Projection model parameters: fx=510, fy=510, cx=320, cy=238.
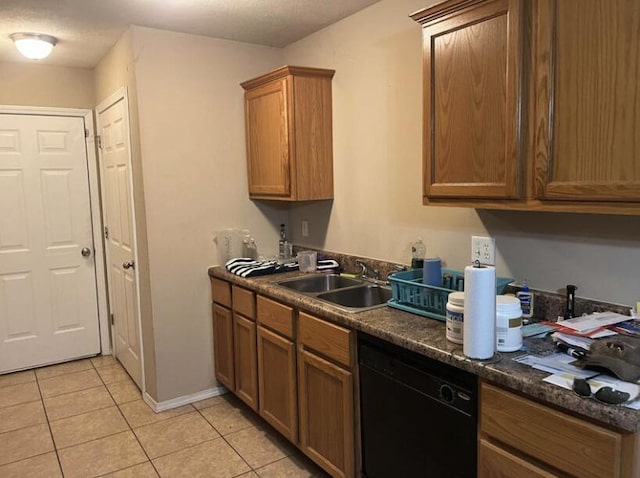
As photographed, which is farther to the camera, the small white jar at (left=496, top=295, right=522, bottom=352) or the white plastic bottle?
the white plastic bottle

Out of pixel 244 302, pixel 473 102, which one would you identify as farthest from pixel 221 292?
pixel 473 102

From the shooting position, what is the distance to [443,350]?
1689mm

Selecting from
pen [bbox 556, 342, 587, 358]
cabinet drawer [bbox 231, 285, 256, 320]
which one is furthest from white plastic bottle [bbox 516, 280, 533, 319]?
cabinet drawer [bbox 231, 285, 256, 320]

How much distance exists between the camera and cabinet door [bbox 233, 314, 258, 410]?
9.64ft

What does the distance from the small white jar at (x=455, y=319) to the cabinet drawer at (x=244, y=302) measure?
138 cm

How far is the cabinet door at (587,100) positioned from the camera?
1419 millimetres

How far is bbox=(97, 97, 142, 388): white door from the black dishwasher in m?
Answer: 1.94

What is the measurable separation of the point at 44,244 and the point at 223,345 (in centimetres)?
187

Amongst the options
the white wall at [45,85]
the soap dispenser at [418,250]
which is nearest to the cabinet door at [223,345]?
the soap dispenser at [418,250]

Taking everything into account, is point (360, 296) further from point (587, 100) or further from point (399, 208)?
point (587, 100)

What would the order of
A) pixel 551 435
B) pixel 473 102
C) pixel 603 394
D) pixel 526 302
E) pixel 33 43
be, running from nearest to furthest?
1. pixel 603 394
2. pixel 551 435
3. pixel 473 102
4. pixel 526 302
5. pixel 33 43

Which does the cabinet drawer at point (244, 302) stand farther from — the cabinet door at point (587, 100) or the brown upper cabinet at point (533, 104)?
the cabinet door at point (587, 100)

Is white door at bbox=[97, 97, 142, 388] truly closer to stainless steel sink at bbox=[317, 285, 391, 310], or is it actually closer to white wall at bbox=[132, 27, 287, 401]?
white wall at bbox=[132, 27, 287, 401]

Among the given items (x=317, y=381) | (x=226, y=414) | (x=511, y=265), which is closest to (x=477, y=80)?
(x=511, y=265)
